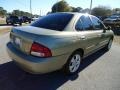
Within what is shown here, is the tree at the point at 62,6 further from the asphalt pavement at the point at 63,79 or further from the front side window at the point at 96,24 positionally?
the asphalt pavement at the point at 63,79

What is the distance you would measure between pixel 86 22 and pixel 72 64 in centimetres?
138

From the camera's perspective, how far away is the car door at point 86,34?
4.46m

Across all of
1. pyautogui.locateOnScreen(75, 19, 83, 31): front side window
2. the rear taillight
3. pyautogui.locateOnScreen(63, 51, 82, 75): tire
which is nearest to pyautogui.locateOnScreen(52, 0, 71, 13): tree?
pyautogui.locateOnScreen(75, 19, 83, 31): front side window

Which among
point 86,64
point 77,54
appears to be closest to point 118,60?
point 86,64

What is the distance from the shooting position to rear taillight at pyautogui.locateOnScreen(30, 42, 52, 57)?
3.42 meters

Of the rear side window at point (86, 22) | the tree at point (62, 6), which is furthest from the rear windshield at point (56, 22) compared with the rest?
the tree at point (62, 6)

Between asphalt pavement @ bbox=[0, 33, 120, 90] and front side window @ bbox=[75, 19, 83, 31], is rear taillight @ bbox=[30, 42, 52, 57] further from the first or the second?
front side window @ bbox=[75, 19, 83, 31]

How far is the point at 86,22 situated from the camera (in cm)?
499

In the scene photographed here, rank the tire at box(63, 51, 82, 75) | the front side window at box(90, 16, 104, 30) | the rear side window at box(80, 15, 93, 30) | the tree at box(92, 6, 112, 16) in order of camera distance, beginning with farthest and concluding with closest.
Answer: the tree at box(92, 6, 112, 16), the front side window at box(90, 16, 104, 30), the rear side window at box(80, 15, 93, 30), the tire at box(63, 51, 82, 75)

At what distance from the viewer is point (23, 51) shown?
375 centimetres

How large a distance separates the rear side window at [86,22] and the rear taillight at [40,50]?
68.4 inches

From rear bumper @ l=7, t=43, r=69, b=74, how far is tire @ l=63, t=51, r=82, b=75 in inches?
12.8

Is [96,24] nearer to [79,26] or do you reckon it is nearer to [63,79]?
[79,26]

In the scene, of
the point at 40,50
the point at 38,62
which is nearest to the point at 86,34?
the point at 40,50
